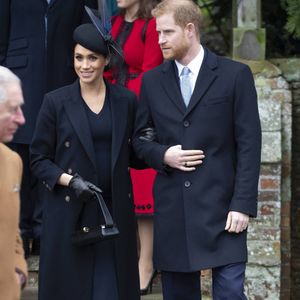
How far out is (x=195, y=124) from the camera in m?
6.07

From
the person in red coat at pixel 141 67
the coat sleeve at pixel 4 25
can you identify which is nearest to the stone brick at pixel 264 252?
the person in red coat at pixel 141 67

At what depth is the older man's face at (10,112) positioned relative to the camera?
15.4ft

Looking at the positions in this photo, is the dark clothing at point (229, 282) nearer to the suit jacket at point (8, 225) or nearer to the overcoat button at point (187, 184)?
the overcoat button at point (187, 184)

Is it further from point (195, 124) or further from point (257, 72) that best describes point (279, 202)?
point (195, 124)

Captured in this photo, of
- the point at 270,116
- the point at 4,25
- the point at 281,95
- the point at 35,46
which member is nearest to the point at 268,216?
the point at 270,116

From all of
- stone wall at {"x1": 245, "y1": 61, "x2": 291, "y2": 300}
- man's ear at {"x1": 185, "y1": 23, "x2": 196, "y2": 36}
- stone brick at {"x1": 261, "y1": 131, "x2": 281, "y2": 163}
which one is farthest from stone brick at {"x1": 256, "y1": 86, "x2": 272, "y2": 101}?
man's ear at {"x1": 185, "y1": 23, "x2": 196, "y2": 36}

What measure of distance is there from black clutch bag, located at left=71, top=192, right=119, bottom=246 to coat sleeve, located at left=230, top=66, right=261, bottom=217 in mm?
608

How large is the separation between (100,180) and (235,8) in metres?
2.11

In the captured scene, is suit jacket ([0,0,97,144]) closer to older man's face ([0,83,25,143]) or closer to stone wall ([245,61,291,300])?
stone wall ([245,61,291,300])

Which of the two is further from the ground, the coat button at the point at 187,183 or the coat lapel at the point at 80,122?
the coat lapel at the point at 80,122

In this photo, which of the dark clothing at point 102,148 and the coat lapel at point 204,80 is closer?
the coat lapel at point 204,80

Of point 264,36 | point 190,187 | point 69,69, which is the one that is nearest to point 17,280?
point 190,187

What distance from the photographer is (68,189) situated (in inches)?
246

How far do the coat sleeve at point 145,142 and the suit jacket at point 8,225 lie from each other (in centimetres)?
135
